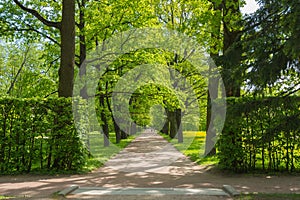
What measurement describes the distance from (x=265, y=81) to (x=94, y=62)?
1255cm

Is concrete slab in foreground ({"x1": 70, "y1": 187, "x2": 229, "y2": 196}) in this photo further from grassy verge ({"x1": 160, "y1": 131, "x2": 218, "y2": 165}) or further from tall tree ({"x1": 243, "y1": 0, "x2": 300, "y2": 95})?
grassy verge ({"x1": 160, "y1": 131, "x2": 218, "y2": 165})

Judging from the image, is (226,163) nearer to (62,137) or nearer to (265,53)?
(265,53)

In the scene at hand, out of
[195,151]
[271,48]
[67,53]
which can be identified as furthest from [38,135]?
[195,151]

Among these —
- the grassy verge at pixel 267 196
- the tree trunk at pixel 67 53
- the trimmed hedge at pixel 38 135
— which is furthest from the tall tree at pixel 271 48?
the tree trunk at pixel 67 53

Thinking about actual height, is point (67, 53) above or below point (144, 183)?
above

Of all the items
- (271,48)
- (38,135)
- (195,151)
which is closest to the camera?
(271,48)

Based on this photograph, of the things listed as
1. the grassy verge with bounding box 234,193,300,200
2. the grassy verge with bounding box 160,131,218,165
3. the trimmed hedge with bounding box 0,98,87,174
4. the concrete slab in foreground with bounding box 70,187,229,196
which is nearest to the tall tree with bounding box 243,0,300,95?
the grassy verge with bounding box 234,193,300,200

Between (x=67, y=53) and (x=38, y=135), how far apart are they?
3.27m

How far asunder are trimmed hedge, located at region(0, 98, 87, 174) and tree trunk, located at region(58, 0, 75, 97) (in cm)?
90

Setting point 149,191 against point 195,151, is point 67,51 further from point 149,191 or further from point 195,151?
point 195,151

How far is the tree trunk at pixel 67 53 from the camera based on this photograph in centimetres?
1141

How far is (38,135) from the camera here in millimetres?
10531

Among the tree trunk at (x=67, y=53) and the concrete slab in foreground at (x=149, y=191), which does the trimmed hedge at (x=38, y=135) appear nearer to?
the tree trunk at (x=67, y=53)

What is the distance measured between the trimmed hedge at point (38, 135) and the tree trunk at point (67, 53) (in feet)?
2.96
